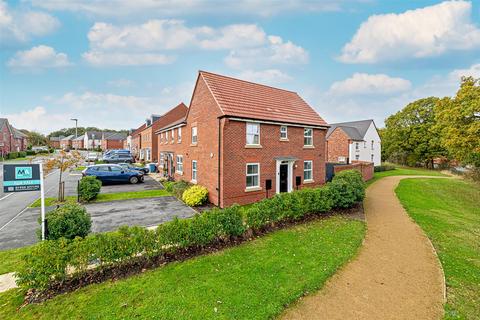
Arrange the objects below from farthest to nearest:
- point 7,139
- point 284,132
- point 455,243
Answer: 1. point 7,139
2. point 284,132
3. point 455,243

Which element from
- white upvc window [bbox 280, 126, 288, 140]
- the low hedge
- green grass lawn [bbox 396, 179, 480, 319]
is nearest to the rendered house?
green grass lawn [bbox 396, 179, 480, 319]

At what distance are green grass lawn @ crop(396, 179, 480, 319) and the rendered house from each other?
56.4 feet

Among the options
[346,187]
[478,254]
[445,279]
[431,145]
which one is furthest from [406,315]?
[431,145]

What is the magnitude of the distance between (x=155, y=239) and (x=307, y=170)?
44.9 feet

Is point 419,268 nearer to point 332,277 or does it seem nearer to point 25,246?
point 332,277

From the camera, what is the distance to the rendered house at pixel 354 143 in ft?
118

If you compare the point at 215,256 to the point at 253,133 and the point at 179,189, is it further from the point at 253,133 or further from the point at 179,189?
the point at 179,189

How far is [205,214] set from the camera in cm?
768

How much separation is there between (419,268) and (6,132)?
241 feet

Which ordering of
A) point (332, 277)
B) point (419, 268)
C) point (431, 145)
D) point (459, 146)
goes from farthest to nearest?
1. point (431, 145)
2. point (459, 146)
3. point (419, 268)
4. point (332, 277)

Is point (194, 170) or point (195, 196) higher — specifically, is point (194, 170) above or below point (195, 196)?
above

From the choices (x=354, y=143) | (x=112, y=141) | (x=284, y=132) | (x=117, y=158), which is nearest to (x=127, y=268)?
(x=284, y=132)

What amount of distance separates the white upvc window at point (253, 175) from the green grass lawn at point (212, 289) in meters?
6.72

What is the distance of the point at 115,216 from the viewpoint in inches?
444
